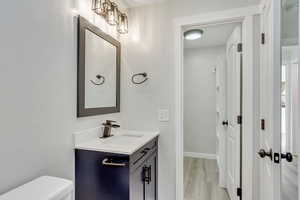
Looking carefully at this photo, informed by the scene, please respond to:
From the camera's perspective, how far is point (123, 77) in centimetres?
213

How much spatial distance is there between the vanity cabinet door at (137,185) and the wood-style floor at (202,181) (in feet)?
3.58

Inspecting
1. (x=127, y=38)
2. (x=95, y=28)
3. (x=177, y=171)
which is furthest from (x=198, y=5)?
(x=177, y=171)

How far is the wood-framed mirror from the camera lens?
56.8 inches

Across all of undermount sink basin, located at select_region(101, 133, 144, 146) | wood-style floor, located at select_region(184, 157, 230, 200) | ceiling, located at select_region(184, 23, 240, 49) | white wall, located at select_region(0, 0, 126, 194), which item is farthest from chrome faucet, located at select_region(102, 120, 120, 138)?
ceiling, located at select_region(184, 23, 240, 49)

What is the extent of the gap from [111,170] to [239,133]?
1.41 meters

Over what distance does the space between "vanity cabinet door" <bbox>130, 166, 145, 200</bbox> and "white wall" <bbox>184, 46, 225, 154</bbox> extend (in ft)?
8.65

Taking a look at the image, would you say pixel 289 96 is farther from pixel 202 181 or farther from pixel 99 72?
pixel 202 181

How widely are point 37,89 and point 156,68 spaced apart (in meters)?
1.25

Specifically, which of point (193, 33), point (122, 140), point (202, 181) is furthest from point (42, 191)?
point (193, 33)

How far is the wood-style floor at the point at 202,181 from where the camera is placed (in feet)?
7.70

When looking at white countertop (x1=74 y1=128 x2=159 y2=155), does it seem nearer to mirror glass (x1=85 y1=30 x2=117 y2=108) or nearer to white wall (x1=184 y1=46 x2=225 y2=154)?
mirror glass (x1=85 y1=30 x2=117 y2=108)

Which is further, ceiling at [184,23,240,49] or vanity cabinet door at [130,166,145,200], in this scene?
ceiling at [184,23,240,49]

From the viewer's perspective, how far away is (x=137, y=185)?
4.63 feet

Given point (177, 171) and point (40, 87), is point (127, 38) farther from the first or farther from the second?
point (177, 171)
